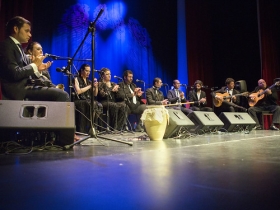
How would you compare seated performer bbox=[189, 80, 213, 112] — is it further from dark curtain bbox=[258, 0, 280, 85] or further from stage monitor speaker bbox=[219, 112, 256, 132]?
dark curtain bbox=[258, 0, 280, 85]

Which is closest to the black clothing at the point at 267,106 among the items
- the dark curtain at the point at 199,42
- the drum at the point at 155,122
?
the dark curtain at the point at 199,42

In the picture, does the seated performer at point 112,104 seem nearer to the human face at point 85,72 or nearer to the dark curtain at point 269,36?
the human face at point 85,72

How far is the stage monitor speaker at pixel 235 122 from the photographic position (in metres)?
4.73

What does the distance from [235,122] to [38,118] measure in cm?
360

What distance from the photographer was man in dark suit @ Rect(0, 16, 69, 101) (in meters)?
2.33

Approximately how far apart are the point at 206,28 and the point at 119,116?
166 inches

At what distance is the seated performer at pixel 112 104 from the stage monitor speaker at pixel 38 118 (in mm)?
2575

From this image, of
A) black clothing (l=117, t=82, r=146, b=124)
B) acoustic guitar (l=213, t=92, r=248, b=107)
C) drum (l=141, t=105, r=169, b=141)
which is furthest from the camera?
acoustic guitar (l=213, t=92, r=248, b=107)

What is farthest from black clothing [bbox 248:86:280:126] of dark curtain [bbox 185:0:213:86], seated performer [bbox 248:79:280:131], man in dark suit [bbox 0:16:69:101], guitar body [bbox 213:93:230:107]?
man in dark suit [bbox 0:16:69:101]

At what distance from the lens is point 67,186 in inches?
41.4

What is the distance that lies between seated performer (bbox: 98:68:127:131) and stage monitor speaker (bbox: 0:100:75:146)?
8.45 feet

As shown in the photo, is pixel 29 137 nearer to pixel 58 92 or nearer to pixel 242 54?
pixel 58 92

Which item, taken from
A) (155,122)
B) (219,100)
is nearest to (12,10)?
(155,122)

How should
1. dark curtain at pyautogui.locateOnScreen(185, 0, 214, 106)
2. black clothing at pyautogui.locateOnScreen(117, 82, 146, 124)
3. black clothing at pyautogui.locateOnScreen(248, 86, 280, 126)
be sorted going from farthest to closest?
dark curtain at pyautogui.locateOnScreen(185, 0, 214, 106)
black clothing at pyautogui.locateOnScreen(248, 86, 280, 126)
black clothing at pyautogui.locateOnScreen(117, 82, 146, 124)
